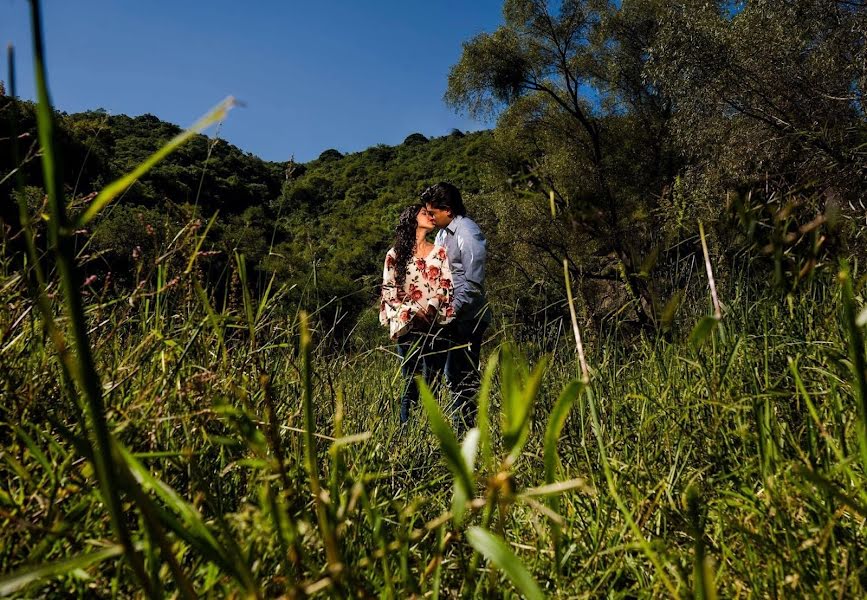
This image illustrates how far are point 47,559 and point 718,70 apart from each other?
14.0m

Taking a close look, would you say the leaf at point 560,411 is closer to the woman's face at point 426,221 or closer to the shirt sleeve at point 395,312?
the shirt sleeve at point 395,312

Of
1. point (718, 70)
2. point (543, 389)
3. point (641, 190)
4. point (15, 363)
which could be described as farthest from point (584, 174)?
point (15, 363)

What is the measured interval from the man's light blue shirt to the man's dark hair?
0.23m

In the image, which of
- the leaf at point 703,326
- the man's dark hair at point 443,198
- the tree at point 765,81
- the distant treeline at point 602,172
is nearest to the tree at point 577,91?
the distant treeline at point 602,172

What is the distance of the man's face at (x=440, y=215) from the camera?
14.0ft

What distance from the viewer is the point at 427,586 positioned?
1.00 meters

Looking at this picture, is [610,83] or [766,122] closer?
[766,122]

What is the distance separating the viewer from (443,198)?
14.0ft

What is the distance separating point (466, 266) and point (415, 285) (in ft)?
1.23

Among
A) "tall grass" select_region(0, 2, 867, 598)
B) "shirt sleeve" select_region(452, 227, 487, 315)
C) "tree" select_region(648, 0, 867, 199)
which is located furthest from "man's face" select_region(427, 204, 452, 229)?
"tree" select_region(648, 0, 867, 199)

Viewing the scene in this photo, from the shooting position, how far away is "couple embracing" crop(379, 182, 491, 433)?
149 inches

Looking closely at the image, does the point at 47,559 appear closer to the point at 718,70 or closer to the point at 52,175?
the point at 52,175

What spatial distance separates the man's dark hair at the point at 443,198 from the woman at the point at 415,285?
0.09 meters

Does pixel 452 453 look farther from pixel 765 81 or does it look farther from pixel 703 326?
pixel 765 81
